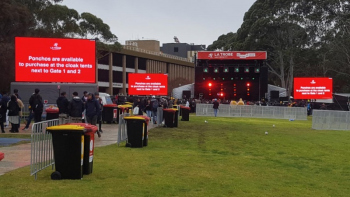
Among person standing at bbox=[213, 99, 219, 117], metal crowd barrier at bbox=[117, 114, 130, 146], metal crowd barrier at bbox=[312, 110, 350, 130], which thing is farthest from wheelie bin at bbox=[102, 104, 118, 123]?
person standing at bbox=[213, 99, 219, 117]

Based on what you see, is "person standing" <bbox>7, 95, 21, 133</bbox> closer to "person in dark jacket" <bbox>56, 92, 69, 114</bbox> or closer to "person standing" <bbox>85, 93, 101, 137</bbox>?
"person in dark jacket" <bbox>56, 92, 69, 114</bbox>

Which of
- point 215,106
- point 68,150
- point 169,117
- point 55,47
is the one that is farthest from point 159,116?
point 68,150

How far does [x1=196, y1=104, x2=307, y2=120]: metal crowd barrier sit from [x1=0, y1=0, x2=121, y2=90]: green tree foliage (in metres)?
16.6

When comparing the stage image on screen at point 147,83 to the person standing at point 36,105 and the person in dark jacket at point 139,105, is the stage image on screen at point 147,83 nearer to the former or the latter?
the person in dark jacket at point 139,105

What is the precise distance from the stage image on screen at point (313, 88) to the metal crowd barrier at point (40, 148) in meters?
35.0

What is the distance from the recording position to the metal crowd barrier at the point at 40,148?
27.8 feet

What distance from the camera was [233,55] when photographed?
40.5m

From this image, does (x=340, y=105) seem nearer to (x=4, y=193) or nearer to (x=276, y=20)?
(x=276, y=20)

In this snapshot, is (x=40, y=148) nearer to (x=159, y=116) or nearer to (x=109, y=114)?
(x=159, y=116)

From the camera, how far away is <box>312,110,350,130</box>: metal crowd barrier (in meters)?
26.4

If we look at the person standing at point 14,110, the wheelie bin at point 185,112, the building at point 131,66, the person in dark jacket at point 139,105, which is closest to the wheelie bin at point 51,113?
the person standing at point 14,110

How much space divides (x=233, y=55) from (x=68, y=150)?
33294 millimetres

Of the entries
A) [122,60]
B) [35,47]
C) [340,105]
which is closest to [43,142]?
[35,47]

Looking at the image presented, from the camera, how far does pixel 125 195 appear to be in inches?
291
